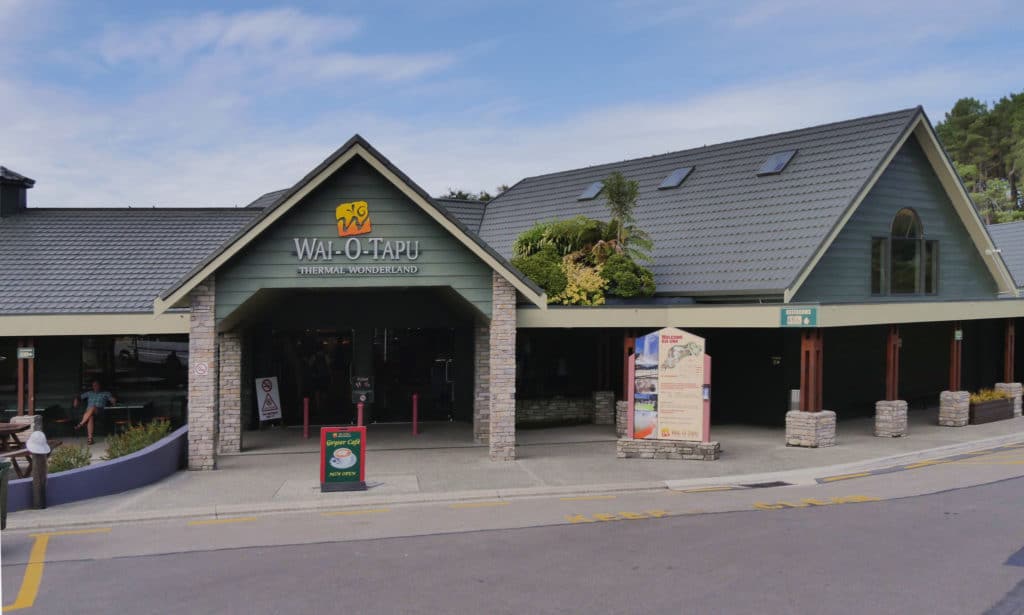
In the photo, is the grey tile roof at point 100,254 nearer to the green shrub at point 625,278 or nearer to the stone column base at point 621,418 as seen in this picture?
the green shrub at point 625,278

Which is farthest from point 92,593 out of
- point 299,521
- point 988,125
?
point 988,125

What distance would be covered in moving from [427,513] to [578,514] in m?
2.41

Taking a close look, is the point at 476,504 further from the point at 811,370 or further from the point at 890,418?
the point at 890,418

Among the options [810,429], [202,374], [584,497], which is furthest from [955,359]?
[202,374]

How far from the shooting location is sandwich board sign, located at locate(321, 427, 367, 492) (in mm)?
15133

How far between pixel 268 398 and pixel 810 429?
13.4 metres

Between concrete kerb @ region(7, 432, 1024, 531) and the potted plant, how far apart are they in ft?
22.1

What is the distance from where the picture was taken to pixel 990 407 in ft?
79.9

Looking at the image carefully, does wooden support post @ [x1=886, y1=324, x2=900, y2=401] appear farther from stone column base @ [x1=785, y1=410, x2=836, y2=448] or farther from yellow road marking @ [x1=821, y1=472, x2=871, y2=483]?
yellow road marking @ [x1=821, y1=472, x2=871, y2=483]

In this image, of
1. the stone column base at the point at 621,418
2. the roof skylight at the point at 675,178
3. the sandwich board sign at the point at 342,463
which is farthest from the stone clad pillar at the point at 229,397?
the roof skylight at the point at 675,178

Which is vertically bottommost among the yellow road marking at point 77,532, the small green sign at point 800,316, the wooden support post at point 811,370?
the yellow road marking at point 77,532

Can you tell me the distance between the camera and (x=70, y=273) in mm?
21641

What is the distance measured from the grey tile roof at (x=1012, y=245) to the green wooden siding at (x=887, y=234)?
9.01 metres

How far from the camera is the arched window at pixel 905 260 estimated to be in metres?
23.0
